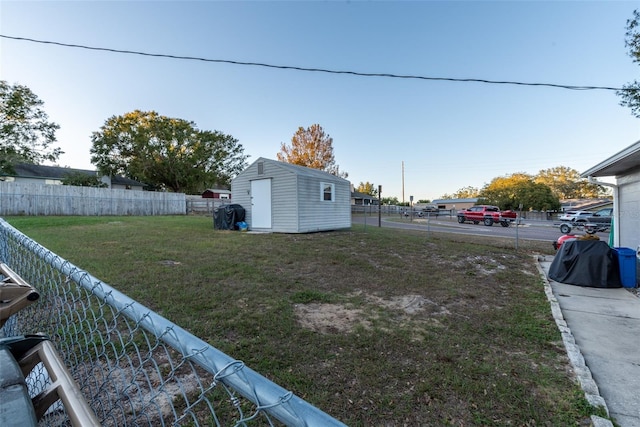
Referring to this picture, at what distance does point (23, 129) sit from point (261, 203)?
21.1 metres

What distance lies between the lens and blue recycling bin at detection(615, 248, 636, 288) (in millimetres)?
5668

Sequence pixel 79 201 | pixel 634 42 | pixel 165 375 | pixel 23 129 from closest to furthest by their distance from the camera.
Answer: pixel 165 375 < pixel 634 42 < pixel 79 201 < pixel 23 129

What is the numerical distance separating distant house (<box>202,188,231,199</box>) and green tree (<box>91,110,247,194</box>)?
896cm

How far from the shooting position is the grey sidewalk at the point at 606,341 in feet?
7.85

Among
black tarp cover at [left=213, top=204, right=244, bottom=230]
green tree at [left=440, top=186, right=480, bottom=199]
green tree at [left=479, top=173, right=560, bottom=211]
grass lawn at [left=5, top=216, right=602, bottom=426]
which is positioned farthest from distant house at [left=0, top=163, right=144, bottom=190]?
green tree at [left=440, top=186, right=480, bottom=199]

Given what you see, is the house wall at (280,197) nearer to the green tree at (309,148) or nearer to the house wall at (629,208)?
the house wall at (629,208)

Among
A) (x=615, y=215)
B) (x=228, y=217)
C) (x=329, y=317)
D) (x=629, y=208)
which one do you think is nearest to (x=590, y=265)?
(x=629, y=208)

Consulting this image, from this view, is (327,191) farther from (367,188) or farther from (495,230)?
(367,188)

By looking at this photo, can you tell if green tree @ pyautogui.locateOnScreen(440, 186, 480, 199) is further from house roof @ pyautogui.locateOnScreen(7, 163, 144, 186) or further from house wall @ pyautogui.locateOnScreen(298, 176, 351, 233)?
house roof @ pyautogui.locateOnScreen(7, 163, 144, 186)

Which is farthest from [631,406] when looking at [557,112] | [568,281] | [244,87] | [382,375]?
[557,112]

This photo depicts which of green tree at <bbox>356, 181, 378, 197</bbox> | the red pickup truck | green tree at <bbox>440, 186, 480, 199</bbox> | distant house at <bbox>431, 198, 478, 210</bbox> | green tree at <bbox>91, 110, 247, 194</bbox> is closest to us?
the red pickup truck

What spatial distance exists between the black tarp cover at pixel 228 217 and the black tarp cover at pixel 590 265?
10423 millimetres

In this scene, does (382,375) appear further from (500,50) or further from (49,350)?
(500,50)

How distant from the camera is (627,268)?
571 cm
